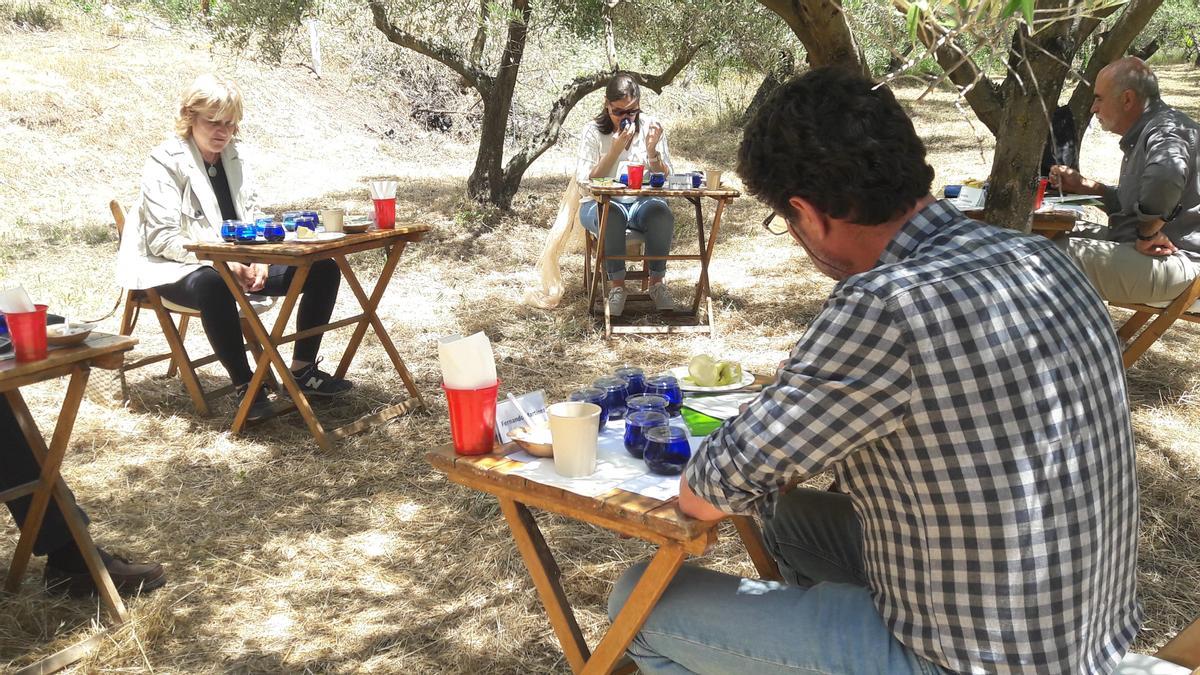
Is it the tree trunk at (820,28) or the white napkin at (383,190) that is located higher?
the tree trunk at (820,28)

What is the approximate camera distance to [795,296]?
5.85 metres

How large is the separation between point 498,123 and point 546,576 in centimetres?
629

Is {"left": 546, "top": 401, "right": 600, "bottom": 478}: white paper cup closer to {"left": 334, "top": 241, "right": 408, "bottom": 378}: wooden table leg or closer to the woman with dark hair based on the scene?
{"left": 334, "top": 241, "right": 408, "bottom": 378}: wooden table leg

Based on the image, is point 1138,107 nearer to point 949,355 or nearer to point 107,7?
point 949,355

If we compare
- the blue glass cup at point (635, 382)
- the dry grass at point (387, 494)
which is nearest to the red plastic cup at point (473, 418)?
the blue glass cup at point (635, 382)

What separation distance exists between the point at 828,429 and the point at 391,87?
39.8 feet

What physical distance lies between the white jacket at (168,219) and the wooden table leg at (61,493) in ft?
4.51

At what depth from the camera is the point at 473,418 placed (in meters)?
1.75

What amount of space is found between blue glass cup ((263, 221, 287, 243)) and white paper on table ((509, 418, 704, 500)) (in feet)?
7.32

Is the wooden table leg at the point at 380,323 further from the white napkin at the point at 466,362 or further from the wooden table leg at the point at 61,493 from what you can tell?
the white napkin at the point at 466,362

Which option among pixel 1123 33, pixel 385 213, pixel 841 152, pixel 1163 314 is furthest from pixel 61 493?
pixel 1123 33

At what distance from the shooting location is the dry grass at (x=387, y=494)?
2473 mm

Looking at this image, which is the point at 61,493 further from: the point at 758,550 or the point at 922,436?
the point at 922,436

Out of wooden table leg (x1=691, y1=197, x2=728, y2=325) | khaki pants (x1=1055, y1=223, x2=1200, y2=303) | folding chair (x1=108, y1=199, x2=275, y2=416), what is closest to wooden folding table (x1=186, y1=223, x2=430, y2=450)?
folding chair (x1=108, y1=199, x2=275, y2=416)
